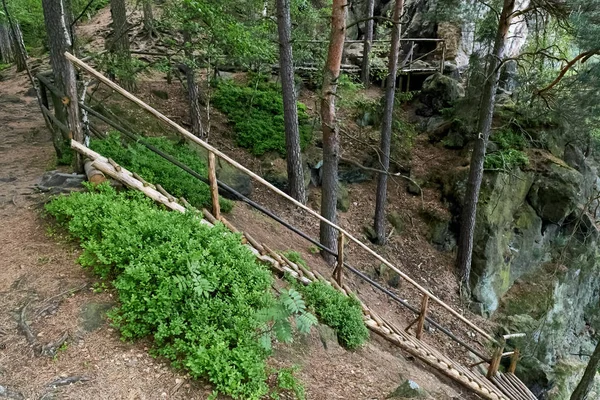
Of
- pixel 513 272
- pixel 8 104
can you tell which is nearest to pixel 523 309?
pixel 513 272

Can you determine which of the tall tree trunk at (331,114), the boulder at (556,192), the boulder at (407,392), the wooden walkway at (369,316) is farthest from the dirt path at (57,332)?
the boulder at (556,192)

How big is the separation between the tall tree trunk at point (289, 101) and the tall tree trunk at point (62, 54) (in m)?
4.73

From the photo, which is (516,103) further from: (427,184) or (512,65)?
(427,184)

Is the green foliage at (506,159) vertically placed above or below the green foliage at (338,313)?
above

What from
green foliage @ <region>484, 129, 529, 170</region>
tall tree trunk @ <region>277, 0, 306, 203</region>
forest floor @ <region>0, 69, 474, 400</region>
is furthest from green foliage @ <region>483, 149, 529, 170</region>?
forest floor @ <region>0, 69, 474, 400</region>

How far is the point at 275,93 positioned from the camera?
41.1ft

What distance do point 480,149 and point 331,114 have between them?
→ 4905 millimetres

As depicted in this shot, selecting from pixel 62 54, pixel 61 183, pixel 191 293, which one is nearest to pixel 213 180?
→ pixel 191 293

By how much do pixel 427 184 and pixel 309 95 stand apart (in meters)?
5.67

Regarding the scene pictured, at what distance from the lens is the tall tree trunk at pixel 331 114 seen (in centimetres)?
666

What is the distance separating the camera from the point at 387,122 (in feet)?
33.1

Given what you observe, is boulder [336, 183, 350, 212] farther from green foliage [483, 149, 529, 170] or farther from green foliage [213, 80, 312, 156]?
green foliage [483, 149, 529, 170]

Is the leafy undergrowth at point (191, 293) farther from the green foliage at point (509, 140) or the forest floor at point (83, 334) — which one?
the green foliage at point (509, 140)

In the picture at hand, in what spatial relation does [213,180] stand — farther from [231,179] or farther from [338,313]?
[231,179]
